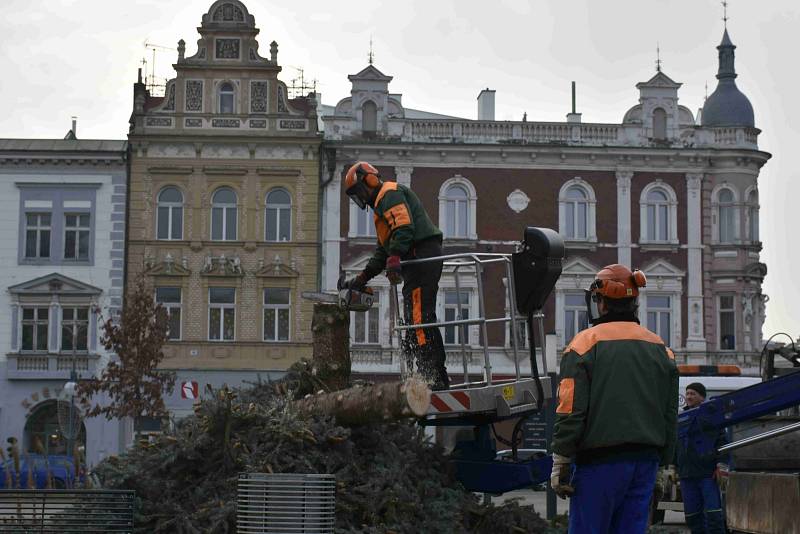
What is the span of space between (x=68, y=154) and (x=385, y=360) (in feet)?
38.0

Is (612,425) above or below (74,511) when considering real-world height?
above

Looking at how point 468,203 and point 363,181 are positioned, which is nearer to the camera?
point 363,181

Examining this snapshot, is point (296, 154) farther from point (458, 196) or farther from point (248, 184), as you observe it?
point (458, 196)

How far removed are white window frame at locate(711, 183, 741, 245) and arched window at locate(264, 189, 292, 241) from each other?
1337 centimetres

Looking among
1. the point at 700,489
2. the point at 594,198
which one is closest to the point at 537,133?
the point at 594,198

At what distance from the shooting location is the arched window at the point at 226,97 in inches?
1628

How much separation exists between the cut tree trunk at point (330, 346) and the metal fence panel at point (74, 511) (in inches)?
88.6

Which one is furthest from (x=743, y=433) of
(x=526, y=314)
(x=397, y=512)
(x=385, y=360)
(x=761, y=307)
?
(x=761, y=307)

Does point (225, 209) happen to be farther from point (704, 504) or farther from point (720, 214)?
point (704, 504)

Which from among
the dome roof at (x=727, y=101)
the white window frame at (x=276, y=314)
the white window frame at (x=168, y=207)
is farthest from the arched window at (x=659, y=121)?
the white window frame at (x=168, y=207)

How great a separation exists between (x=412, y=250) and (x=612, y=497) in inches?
140

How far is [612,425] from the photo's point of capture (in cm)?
709

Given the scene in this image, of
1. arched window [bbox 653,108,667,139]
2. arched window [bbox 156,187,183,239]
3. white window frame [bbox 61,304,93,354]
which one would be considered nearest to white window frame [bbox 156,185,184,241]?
arched window [bbox 156,187,183,239]

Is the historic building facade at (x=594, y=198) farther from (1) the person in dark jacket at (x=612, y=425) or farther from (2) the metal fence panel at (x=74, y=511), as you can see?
(1) the person in dark jacket at (x=612, y=425)
